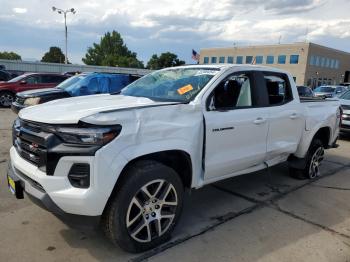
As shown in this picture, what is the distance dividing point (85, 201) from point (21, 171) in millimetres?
869

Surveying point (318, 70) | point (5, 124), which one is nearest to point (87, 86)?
point (5, 124)

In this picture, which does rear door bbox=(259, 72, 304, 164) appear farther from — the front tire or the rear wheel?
the rear wheel

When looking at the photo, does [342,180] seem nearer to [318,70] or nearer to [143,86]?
[143,86]

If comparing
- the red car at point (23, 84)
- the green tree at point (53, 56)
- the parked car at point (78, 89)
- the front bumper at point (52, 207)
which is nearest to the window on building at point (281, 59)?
the red car at point (23, 84)

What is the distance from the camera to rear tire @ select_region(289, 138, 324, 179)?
19.2 ft

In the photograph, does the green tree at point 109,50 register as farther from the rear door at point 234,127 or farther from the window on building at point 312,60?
the rear door at point 234,127

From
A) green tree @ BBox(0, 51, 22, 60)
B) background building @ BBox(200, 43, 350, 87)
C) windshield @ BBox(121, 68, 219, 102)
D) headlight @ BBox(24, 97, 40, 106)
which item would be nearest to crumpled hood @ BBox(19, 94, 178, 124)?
windshield @ BBox(121, 68, 219, 102)

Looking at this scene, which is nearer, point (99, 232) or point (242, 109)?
point (99, 232)

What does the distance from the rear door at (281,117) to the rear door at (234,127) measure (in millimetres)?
189

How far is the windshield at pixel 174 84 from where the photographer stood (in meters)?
3.93

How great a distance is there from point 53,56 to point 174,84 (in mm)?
97226

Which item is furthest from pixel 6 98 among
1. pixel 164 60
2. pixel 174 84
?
pixel 164 60

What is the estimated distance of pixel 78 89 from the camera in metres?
10.5

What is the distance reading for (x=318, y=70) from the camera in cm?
6388
